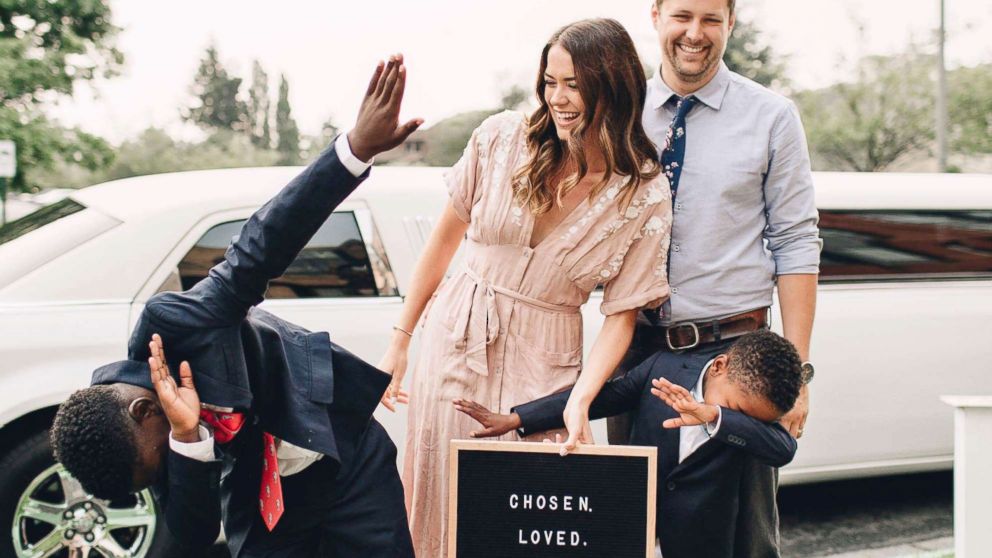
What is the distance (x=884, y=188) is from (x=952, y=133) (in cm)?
2343

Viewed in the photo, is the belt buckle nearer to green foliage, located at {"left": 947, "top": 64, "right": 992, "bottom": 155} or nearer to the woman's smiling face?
the woman's smiling face

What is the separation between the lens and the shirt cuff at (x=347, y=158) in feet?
5.60

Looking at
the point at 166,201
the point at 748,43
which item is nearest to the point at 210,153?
the point at 748,43

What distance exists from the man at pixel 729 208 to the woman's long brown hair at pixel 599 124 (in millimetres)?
215

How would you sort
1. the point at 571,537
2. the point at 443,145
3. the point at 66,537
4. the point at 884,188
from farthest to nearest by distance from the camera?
1. the point at 443,145
2. the point at 884,188
3. the point at 66,537
4. the point at 571,537

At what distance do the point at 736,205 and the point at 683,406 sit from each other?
1.93ft

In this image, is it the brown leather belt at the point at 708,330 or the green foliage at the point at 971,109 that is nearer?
the brown leather belt at the point at 708,330

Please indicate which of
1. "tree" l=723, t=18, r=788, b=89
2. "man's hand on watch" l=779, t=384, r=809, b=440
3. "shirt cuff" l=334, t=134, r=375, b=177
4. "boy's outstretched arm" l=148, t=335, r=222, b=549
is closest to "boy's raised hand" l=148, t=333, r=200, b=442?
"boy's outstretched arm" l=148, t=335, r=222, b=549

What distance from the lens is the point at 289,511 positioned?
2.01 meters

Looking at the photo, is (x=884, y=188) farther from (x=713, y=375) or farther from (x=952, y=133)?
(x=952, y=133)

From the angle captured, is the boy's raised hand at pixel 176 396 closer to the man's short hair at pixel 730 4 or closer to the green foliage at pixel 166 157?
the man's short hair at pixel 730 4

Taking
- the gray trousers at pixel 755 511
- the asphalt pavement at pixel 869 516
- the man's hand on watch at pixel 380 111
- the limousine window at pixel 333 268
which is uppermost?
the man's hand on watch at pixel 380 111

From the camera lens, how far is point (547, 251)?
238 centimetres

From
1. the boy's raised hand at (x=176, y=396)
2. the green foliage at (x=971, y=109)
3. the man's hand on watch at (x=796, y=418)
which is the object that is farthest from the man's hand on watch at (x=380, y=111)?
the green foliage at (x=971, y=109)
